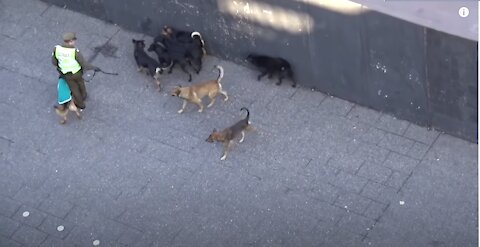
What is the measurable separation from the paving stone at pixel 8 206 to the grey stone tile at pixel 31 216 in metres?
0.07

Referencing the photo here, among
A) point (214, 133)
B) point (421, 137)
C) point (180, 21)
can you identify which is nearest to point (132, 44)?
point (180, 21)

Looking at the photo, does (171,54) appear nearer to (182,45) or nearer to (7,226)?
(182,45)

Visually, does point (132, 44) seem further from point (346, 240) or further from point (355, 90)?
point (346, 240)

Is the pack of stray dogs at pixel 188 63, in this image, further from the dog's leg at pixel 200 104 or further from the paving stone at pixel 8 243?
the paving stone at pixel 8 243

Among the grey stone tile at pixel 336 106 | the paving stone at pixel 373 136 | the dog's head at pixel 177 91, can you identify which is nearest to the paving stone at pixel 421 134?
A: the paving stone at pixel 373 136

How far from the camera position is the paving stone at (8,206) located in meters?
15.7

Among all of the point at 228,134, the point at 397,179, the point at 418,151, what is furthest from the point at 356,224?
the point at 228,134

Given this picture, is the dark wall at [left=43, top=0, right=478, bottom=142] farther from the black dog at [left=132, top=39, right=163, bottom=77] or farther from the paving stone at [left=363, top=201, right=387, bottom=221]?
the paving stone at [left=363, top=201, right=387, bottom=221]

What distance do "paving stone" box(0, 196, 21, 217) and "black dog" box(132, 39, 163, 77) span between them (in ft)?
8.36

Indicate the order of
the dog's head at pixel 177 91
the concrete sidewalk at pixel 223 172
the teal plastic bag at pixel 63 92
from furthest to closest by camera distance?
the teal plastic bag at pixel 63 92 < the dog's head at pixel 177 91 < the concrete sidewalk at pixel 223 172

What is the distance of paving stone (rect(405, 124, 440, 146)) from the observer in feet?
52.0

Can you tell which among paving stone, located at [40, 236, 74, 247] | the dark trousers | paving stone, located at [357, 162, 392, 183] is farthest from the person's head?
paving stone, located at [357, 162, 392, 183]

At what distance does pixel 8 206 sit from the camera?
A: 15797mm

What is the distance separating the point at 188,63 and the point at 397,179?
3.36 meters
